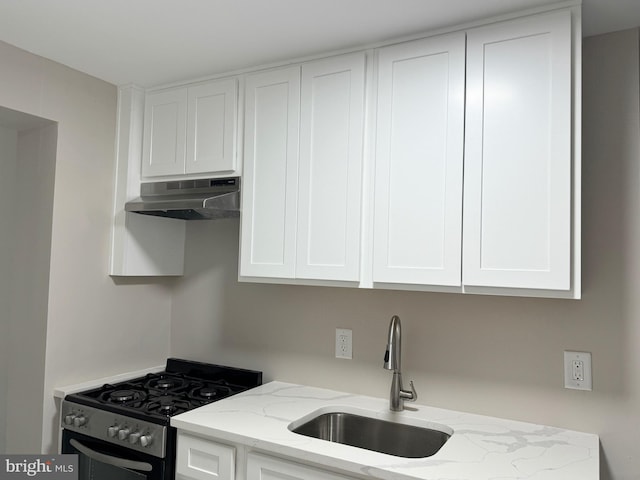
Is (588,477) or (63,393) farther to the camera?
(63,393)

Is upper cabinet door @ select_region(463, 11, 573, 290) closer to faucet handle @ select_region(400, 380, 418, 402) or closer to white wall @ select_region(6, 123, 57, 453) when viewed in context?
faucet handle @ select_region(400, 380, 418, 402)

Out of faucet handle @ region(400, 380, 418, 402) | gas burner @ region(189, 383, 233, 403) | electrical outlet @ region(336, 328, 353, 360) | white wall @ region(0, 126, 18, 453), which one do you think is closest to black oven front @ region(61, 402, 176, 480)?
gas burner @ region(189, 383, 233, 403)

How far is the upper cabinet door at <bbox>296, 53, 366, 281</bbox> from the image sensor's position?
182 cm

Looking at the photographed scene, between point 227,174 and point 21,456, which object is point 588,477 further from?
point 21,456

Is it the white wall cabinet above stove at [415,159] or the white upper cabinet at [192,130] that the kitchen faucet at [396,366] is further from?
the white upper cabinet at [192,130]

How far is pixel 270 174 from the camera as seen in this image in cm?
200

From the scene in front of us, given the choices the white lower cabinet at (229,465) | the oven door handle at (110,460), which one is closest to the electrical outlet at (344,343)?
the white lower cabinet at (229,465)

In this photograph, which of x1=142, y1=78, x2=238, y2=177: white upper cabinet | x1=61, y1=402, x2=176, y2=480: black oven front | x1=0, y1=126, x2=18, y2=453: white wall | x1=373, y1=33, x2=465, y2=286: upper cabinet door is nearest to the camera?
x1=373, y1=33, x2=465, y2=286: upper cabinet door

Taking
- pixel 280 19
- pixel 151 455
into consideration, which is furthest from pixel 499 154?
pixel 151 455

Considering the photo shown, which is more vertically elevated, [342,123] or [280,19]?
[280,19]

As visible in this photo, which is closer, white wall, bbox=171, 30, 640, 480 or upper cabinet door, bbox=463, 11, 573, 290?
upper cabinet door, bbox=463, 11, 573, 290

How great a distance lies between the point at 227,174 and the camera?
2123 millimetres

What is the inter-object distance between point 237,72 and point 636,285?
178cm

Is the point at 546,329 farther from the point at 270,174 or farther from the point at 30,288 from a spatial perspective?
the point at 30,288
